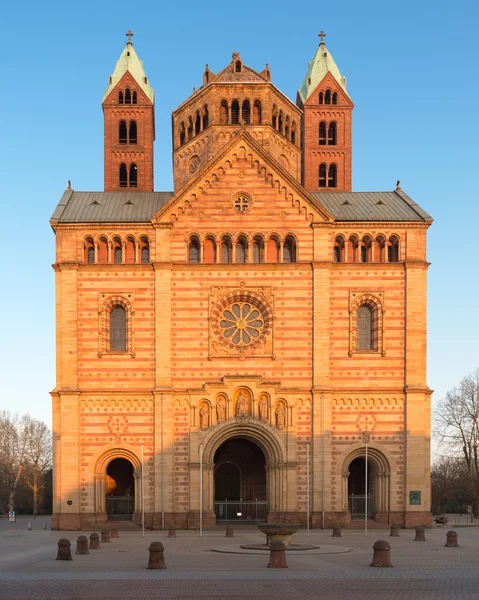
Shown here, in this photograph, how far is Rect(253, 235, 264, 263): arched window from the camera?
186 ft

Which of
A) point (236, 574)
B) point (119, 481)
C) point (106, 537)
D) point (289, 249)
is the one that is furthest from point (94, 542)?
point (289, 249)

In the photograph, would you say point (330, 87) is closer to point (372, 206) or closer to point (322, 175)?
point (322, 175)

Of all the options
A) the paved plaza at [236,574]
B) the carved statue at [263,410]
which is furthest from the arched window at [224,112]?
the paved plaza at [236,574]

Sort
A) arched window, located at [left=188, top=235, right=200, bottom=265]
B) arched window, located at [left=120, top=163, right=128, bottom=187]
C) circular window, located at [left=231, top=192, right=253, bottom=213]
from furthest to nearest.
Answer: arched window, located at [left=120, top=163, right=128, bottom=187]
circular window, located at [left=231, top=192, right=253, bottom=213]
arched window, located at [left=188, top=235, right=200, bottom=265]

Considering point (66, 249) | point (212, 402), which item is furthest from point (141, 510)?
point (66, 249)

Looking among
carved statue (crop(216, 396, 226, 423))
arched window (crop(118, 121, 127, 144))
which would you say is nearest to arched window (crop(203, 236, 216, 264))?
carved statue (crop(216, 396, 226, 423))

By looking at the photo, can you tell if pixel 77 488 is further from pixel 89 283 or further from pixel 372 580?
pixel 372 580

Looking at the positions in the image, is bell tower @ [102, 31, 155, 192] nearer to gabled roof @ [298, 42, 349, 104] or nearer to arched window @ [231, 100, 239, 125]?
arched window @ [231, 100, 239, 125]

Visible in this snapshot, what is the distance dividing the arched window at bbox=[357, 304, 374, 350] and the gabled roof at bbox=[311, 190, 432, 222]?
223 inches

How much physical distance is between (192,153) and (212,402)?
19.2 metres

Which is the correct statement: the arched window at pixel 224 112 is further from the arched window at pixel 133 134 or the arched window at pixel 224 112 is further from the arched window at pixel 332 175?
the arched window at pixel 332 175

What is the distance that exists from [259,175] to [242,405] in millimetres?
14367

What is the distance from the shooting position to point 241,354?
55.5 metres

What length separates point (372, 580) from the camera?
2741 centimetres
